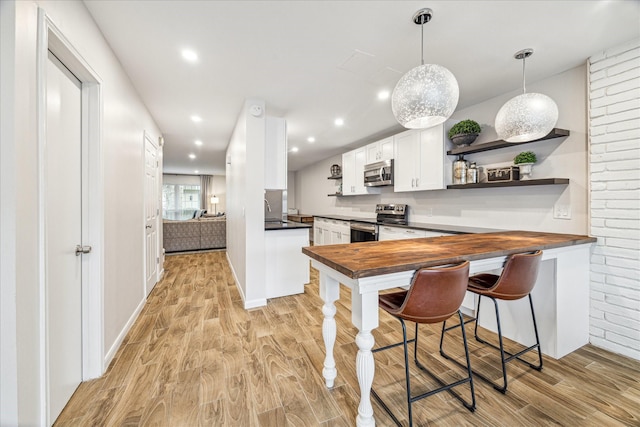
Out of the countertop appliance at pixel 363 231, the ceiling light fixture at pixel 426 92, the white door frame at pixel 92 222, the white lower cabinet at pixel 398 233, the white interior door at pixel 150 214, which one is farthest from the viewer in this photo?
the countertop appliance at pixel 363 231

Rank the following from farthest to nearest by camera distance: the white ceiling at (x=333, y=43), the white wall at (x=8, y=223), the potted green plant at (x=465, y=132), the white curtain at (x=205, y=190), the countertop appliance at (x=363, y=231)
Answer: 1. the white curtain at (x=205, y=190)
2. the countertop appliance at (x=363, y=231)
3. the potted green plant at (x=465, y=132)
4. the white ceiling at (x=333, y=43)
5. the white wall at (x=8, y=223)

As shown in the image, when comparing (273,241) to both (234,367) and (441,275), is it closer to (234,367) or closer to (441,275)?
(234,367)

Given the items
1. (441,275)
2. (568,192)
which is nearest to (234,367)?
(441,275)

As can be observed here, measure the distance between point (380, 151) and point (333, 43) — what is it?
102 inches

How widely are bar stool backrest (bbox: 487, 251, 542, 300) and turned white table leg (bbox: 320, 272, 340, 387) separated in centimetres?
104

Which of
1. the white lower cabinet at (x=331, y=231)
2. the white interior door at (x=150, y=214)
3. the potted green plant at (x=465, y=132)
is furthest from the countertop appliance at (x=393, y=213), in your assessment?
the white interior door at (x=150, y=214)

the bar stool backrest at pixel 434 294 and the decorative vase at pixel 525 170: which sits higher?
the decorative vase at pixel 525 170

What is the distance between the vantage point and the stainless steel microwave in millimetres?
4059

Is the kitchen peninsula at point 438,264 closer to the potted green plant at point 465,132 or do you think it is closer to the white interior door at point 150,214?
the potted green plant at point 465,132

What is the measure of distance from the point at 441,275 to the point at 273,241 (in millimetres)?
2294

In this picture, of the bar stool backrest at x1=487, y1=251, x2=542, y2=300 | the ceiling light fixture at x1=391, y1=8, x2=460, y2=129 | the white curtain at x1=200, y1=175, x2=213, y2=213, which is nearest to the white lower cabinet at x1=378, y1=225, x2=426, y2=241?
the bar stool backrest at x1=487, y1=251, x2=542, y2=300

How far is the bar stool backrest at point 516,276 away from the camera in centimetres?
160

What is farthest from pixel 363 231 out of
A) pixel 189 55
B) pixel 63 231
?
pixel 63 231

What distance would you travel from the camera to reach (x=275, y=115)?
3520mm
